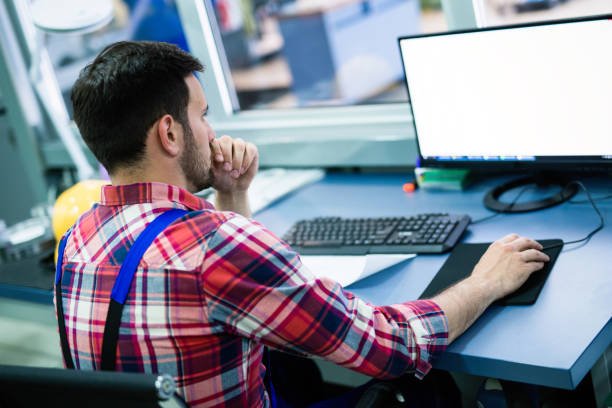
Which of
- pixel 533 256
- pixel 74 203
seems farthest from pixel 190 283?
pixel 74 203

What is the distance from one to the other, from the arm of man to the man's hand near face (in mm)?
605

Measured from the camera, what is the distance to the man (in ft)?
3.48

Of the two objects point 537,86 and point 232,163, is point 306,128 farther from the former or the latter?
point 537,86

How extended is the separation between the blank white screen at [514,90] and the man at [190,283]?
0.40m

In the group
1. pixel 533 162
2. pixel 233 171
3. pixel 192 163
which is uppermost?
pixel 192 163

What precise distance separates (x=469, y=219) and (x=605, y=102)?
0.36 m

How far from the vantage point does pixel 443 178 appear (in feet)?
6.20

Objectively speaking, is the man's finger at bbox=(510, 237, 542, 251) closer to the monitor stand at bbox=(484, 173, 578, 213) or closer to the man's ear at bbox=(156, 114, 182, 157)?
the monitor stand at bbox=(484, 173, 578, 213)

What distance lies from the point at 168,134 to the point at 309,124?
1.17m

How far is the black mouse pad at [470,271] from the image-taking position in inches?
50.0

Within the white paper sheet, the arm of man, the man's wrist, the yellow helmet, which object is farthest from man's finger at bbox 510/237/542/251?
the yellow helmet

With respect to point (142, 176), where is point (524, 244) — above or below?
below

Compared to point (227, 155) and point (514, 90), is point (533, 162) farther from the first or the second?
point (227, 155)

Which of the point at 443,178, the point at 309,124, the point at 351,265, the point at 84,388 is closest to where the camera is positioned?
Result: the point at 84,388
